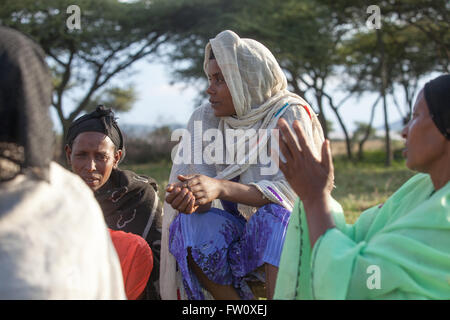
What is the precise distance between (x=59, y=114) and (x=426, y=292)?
739 inches

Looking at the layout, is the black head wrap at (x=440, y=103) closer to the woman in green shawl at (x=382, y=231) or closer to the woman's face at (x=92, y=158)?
the woman in green shawl at (x=382, y=231)

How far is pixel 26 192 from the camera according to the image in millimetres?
1516

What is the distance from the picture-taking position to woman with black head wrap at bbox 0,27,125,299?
147cm

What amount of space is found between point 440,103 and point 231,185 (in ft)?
4.18

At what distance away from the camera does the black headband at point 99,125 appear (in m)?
3.35

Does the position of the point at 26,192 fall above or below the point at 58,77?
below

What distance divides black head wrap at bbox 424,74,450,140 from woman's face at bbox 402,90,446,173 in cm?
2

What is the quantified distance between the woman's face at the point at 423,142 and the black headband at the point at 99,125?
2.02 meters

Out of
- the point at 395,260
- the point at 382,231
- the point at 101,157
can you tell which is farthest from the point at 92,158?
the point at 395,260

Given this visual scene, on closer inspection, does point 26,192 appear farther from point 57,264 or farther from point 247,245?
point 247,245

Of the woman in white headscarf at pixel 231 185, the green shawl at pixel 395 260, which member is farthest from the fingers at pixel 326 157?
the woman in white headscarf at pixel 231 185

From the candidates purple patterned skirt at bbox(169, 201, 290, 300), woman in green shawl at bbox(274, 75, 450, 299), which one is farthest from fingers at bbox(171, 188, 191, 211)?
woman in green shawl at bbox(274, 75, 450, 299)
